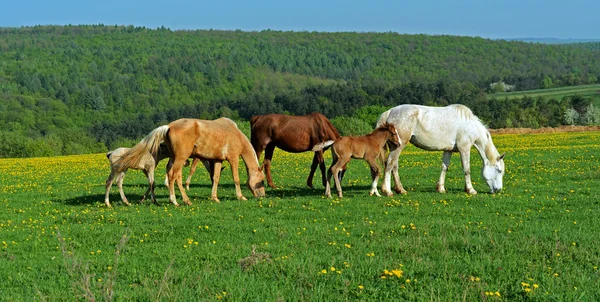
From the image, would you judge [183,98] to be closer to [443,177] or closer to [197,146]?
[443,177]

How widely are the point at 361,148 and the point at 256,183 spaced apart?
2.83 m

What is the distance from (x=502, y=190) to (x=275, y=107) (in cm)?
9594

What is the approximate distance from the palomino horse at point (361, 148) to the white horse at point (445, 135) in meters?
0.52

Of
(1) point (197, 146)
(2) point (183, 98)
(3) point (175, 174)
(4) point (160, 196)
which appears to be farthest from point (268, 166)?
(2) point (183, 98)

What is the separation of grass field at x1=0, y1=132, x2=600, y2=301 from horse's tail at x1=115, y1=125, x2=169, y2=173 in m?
1.07

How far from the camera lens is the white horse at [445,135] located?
56.1 feet

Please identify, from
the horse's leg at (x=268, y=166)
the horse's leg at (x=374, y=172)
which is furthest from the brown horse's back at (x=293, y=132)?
the horse's leg at (x=374, y=172)

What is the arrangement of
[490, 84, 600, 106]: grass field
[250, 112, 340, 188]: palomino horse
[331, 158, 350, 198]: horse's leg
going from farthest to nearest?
[490, 84, 600, 106]: grass field < [250, 112, 340, 188]: palomino horse < [331, 158, 350, 198]: horse's leg

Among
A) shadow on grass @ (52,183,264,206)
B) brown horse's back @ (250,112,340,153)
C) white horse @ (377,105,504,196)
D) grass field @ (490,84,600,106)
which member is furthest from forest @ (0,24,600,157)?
white horse @ (377,105,504,196)

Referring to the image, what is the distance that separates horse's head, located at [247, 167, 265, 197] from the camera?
53.9ft

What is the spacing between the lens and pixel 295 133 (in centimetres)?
1944

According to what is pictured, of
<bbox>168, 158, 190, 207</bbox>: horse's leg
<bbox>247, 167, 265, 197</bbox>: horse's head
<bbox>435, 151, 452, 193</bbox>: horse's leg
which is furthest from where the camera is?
<bbox>435, 151, 452, 193</bbox>: horse's leg

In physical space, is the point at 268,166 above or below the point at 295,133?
below

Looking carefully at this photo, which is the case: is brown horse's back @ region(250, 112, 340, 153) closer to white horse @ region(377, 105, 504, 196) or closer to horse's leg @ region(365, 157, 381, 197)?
white horse @ region(377, 105, 504, 196)
